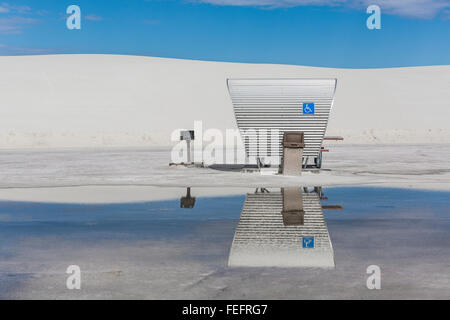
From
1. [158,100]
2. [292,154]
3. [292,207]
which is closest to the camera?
[292,207]

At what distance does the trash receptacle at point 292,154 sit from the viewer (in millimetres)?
21188

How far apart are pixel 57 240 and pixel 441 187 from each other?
41.7 ft

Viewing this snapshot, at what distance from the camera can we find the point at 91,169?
26453mm

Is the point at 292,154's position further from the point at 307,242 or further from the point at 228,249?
the point at 228,249

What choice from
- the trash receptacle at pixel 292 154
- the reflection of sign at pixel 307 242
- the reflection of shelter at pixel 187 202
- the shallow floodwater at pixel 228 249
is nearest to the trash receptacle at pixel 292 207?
the shallow floodwater at pixel 228 249

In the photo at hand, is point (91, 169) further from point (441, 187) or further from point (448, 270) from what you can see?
point (448, 270)

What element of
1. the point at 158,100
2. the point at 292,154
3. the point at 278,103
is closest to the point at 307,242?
the point at 292,154

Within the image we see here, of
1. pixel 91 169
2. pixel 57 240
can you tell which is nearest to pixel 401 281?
pixel 57 240

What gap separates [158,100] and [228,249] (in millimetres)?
71453

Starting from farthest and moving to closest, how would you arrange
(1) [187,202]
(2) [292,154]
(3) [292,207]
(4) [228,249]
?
1. (2) [292,154]
2. (1) [187,202]
3. (3) [292,207]
4. (4) [228,249]

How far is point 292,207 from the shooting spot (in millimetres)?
13547

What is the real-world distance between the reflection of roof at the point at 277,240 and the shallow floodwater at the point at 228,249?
2 centimetres
